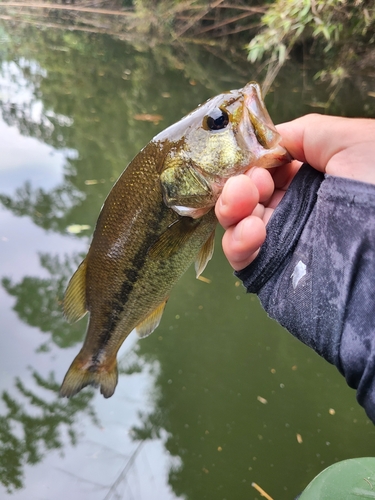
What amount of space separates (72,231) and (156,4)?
464 inches

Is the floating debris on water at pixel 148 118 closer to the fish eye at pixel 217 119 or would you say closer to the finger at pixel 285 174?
the finger at pixel 285 174

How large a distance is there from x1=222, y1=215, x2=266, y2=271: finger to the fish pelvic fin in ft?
2.52

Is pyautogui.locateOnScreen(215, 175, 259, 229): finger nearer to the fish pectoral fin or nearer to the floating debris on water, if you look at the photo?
the fish pectoral fin

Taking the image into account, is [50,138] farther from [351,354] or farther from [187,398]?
[351,354]

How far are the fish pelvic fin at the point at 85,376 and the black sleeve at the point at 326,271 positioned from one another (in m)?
0.73

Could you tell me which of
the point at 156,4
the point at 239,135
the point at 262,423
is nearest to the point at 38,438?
the point at 262,423

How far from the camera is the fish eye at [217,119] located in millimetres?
1255

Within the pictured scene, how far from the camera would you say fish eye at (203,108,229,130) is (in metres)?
1.25

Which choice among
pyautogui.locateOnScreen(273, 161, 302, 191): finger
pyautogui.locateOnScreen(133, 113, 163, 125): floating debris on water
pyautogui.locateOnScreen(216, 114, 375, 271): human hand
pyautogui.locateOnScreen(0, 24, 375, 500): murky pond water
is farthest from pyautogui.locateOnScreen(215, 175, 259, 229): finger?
pyautogui.locateOnScreen(133, 113, 163, 125): floating debris on water

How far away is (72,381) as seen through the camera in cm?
171

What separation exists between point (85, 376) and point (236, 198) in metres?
1.05

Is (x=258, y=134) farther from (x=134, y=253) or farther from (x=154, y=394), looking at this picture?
(x=154, y=394)

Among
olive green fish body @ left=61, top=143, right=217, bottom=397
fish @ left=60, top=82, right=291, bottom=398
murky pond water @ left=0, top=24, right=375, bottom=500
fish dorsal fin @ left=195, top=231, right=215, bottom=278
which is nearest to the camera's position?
fish @ left=60, top=82, right=291, bottom=398

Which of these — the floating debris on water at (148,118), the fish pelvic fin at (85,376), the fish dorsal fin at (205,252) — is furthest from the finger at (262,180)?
the floating debris on water at (148,118)
